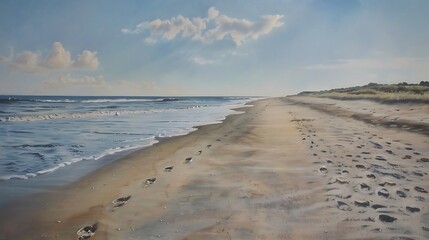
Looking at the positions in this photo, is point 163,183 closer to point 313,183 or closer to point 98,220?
point 98,220

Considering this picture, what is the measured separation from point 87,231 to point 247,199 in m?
2.52

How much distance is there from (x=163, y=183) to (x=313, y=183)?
9.87ft

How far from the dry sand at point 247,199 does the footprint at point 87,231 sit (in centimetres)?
7

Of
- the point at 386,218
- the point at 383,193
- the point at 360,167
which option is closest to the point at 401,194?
the point at 383,193

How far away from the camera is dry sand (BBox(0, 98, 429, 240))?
166 inches

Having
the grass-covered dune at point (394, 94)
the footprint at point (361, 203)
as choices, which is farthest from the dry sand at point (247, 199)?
the grass-covered dune at point (394, 94)

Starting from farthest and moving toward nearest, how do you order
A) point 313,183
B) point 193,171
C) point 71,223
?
point 193,171, point 313,183, point 71,223

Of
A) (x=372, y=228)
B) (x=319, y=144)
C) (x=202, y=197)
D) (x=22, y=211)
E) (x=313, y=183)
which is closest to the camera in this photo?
(x=372, y=228)

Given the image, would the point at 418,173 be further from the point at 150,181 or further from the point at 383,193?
the point at 150,181

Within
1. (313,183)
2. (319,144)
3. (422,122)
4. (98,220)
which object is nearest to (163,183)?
(98,220)

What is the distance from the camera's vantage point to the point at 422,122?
565 inches

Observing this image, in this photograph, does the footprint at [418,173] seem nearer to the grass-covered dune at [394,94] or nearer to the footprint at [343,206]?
the footprint at [343,206]

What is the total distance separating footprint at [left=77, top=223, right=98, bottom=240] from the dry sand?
0.07 meters

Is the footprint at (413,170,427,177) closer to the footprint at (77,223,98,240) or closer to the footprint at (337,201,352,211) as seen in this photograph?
the footprint at (337,201,352,211)
